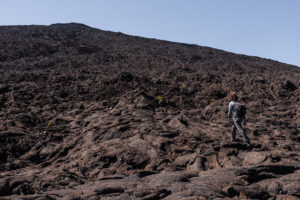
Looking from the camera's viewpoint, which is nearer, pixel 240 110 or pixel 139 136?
pixel 240 110

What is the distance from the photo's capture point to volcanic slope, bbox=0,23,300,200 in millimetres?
6809

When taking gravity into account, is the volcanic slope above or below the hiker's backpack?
below

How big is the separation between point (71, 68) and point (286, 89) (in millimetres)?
18393

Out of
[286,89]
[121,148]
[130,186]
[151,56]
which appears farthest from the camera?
[151,56]

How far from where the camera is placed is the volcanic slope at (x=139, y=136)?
681 cm

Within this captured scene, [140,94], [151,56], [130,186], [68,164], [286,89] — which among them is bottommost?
[68,164]

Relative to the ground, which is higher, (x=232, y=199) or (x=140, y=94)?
(x=140, y=94)

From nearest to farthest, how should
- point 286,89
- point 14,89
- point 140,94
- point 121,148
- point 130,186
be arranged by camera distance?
1. point 130,186
2. point 121,148
3. point 140,94
4. point 14,89
5. point 286,89

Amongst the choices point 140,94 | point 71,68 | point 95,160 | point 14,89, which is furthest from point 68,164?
point 71,68

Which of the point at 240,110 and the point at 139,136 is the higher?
the point at 240,110

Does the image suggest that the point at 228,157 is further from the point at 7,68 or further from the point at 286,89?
the point at 7,68

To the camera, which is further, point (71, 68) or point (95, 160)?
point (71, 68)

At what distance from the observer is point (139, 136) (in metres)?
11.0

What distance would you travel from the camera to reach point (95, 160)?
974 centimetres
